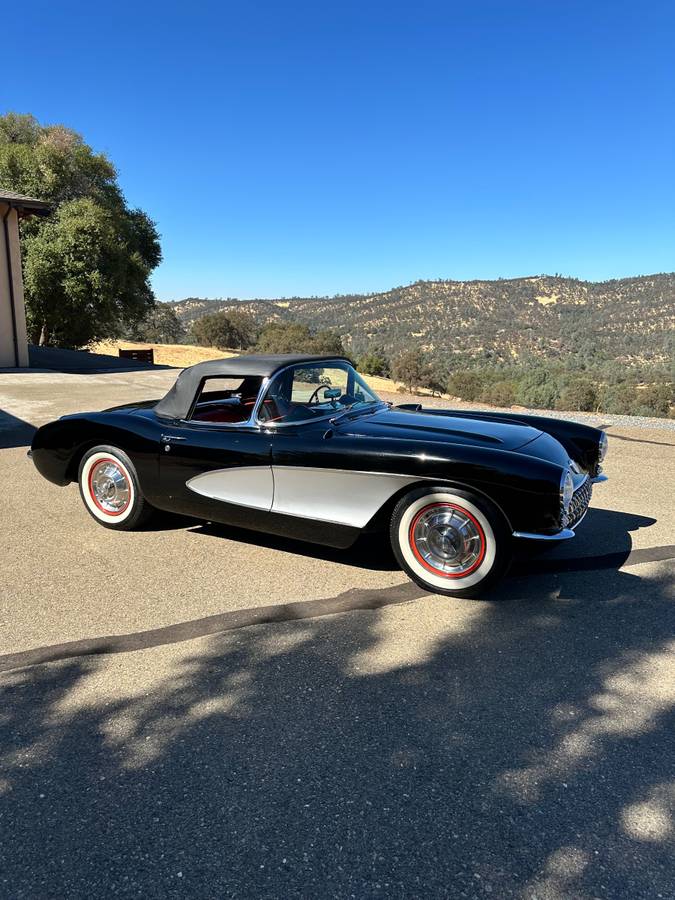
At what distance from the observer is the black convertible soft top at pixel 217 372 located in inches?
165

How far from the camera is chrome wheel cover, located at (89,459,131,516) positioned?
177 inches

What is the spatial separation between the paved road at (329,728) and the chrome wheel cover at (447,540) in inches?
9.2

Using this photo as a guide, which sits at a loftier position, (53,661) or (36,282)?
(36,282)

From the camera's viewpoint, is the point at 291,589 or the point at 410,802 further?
the point at 291,589

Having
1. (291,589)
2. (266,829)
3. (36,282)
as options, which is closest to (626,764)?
(266,829)

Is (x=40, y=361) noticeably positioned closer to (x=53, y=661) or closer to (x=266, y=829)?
(x=53, y=661)

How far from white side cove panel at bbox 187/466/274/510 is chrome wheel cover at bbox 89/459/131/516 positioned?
0.76 meters

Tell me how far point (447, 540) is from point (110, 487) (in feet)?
8.77

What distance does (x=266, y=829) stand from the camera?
1815 millimetres

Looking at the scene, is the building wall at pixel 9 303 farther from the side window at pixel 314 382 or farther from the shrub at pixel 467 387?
the shrub at pixel 467 387

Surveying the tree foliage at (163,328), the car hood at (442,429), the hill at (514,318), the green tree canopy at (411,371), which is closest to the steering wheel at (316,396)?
the car hood at (442,429)

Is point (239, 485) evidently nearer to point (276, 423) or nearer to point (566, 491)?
point (276, 423)

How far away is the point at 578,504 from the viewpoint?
3.71 metres

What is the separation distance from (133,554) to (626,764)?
316 centimetres
